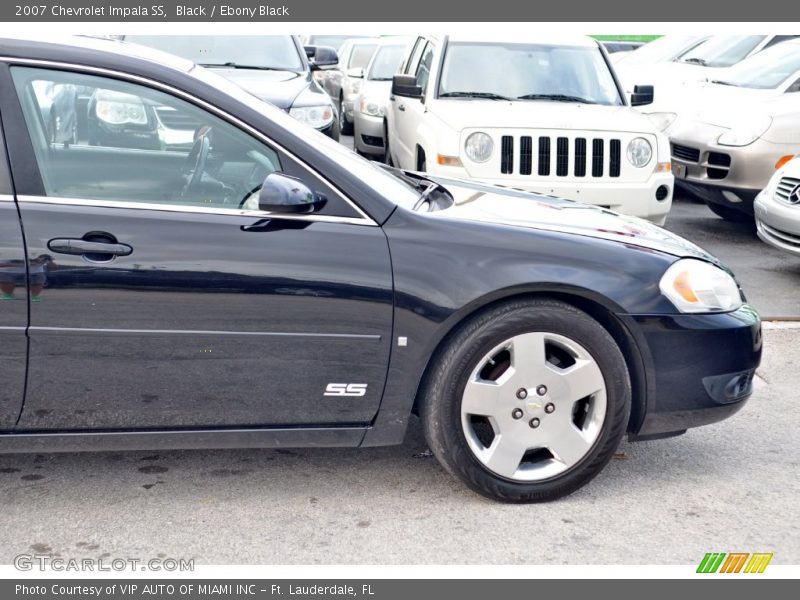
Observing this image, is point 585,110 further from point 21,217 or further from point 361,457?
point 21,217

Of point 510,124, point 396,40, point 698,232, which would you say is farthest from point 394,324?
point 396,40

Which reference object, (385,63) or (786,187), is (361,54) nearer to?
(385,63)

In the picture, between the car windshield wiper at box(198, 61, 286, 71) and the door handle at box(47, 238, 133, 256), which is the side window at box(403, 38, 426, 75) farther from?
the door handle at box(47, 238, 133, 256)

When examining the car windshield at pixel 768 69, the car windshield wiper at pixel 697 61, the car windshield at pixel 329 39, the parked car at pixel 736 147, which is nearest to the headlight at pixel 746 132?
the parked car at pixel 736 147

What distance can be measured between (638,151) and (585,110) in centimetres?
56

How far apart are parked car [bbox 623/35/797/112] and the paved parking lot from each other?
794 centimetres

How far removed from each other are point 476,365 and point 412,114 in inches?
221

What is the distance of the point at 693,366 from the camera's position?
3879mm

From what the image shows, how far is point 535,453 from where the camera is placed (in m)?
3.93

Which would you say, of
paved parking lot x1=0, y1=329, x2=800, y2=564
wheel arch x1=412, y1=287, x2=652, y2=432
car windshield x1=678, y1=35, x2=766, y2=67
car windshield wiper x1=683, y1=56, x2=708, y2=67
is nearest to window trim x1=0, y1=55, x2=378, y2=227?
wheel arch x1=412, y1=287, x2=652, y2=432

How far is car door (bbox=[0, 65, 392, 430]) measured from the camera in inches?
136

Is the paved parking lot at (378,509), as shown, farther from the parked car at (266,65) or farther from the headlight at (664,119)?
the headlight at (664,119)

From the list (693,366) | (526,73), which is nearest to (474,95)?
(526,73)

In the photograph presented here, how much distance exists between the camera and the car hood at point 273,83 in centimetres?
888
